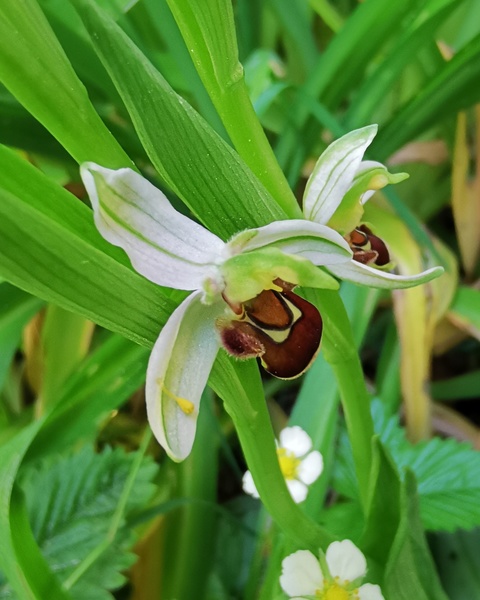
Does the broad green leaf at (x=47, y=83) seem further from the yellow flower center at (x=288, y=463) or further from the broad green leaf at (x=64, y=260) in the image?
the yellow flower center at (x=288, y=463)

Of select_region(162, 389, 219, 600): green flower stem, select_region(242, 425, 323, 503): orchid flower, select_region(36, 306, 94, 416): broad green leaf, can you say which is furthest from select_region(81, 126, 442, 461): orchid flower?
select_region(36, 306, 94, 416): broad green leaf

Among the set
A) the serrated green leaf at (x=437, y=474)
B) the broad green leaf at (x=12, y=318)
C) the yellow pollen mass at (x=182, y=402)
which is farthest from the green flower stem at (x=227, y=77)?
the broad green leaf at (x=12, y=318)

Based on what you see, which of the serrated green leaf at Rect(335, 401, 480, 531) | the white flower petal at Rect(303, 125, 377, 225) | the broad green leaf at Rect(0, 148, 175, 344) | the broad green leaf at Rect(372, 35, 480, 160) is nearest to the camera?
the broad green leaf at Rect(0, 148, 175, 344)

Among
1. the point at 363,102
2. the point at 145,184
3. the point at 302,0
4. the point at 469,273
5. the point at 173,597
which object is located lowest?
the point at 173,597

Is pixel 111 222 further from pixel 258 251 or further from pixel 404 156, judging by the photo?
pixel 404 156

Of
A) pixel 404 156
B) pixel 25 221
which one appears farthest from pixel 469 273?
pixel 25 221

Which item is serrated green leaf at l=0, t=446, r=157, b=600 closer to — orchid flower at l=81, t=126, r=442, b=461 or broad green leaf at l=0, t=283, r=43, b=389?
broad green leaf at l=0, t=283, r=43, b=389
